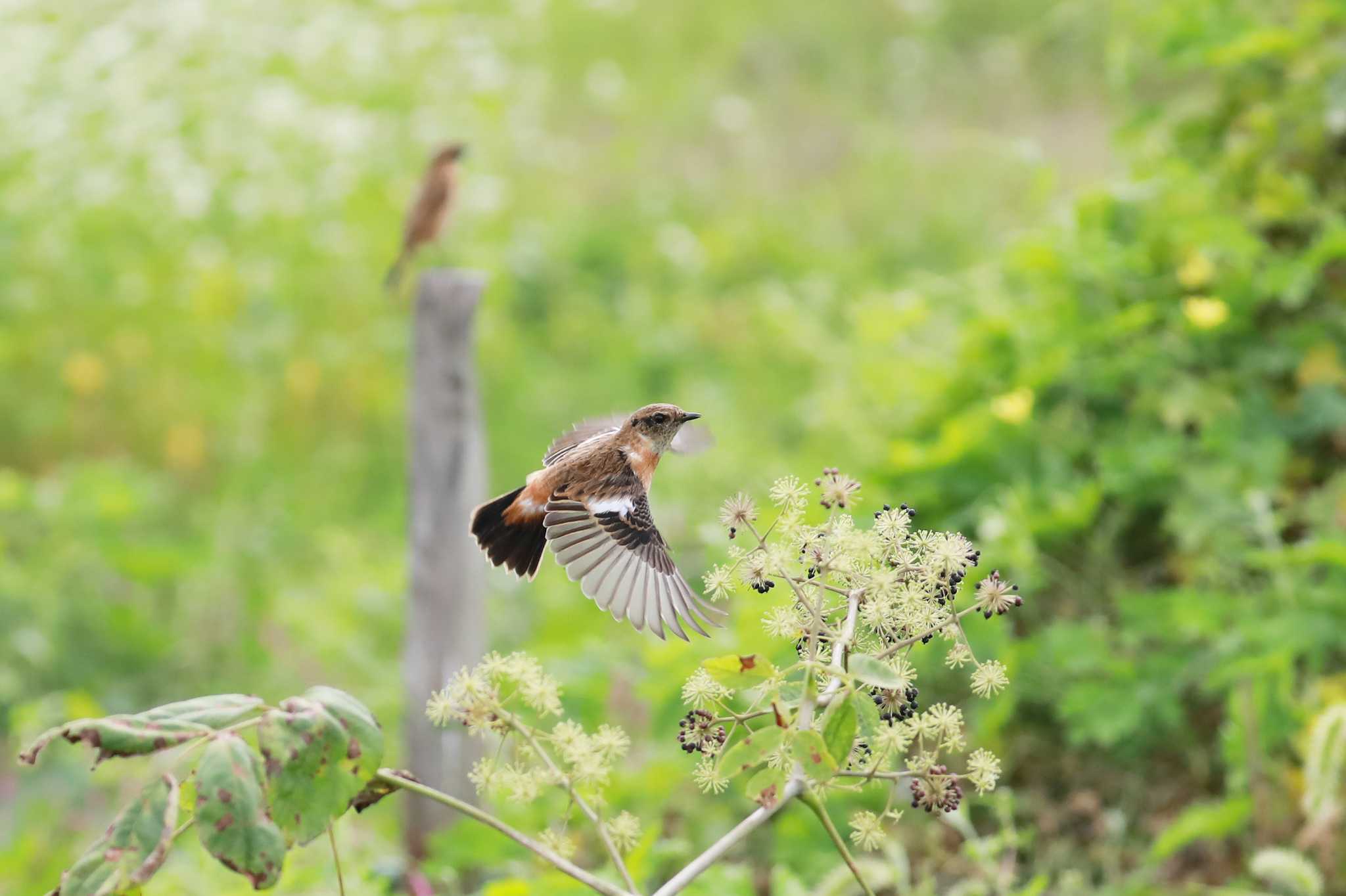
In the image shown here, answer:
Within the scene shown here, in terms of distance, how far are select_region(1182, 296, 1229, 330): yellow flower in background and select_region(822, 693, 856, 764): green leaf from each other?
2.45 meters

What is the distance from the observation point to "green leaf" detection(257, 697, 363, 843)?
1033 millimetres

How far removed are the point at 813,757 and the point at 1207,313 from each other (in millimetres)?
2498

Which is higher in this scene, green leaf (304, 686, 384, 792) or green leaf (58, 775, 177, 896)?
green leaf (304, 686, 384, 792)

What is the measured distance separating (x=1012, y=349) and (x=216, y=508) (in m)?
3.49

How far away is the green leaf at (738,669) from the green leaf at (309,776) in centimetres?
30

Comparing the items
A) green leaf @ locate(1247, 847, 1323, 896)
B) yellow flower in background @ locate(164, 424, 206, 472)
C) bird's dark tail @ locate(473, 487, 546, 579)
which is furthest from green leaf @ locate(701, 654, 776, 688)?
yellow flower in background @ locate(164, 424, 206, 472)

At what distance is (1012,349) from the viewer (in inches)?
134

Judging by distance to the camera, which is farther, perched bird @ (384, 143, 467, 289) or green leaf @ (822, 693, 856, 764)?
perched bird @ (384, 143, 467, 289)

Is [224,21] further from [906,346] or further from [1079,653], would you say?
[1079,653]

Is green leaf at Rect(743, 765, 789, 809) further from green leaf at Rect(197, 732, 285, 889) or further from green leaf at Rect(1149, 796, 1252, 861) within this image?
green leaf at Rect(1149, 796, 1252, 861)

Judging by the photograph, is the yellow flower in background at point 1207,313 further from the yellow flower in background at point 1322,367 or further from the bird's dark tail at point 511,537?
the bird's dark tail at point 511,537

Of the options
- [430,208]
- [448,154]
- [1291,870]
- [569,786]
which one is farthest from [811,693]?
[448,154]

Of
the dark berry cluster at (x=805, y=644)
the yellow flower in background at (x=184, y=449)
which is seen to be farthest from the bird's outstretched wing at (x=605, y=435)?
the yellow flower in background at (x=184, y=449)

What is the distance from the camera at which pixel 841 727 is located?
3.43ft
